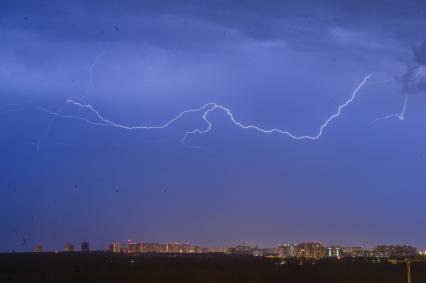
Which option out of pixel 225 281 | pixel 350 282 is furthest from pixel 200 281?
pixel 350 282

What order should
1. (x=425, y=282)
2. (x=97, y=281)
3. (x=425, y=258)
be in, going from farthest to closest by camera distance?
(x=97, y=281), (x=425, y=282), (x=425, y=258)

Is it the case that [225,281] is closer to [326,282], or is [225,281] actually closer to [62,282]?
[326,282]

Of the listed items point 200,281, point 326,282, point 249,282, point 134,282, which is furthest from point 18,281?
point 326,282

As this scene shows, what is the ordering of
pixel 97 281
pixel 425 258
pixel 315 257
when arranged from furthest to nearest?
1. pixel 315 257
2. pixel 97 281
3. pixel 425 258

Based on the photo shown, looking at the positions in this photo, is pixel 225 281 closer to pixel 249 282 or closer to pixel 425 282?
pixel 249 282

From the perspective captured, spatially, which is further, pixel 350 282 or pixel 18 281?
pixel 350 282

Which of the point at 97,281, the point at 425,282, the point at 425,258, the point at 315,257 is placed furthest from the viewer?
the point at 315,257

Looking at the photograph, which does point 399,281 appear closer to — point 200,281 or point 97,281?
point 200,281

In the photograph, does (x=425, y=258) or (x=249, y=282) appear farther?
(x=249, y=282)
